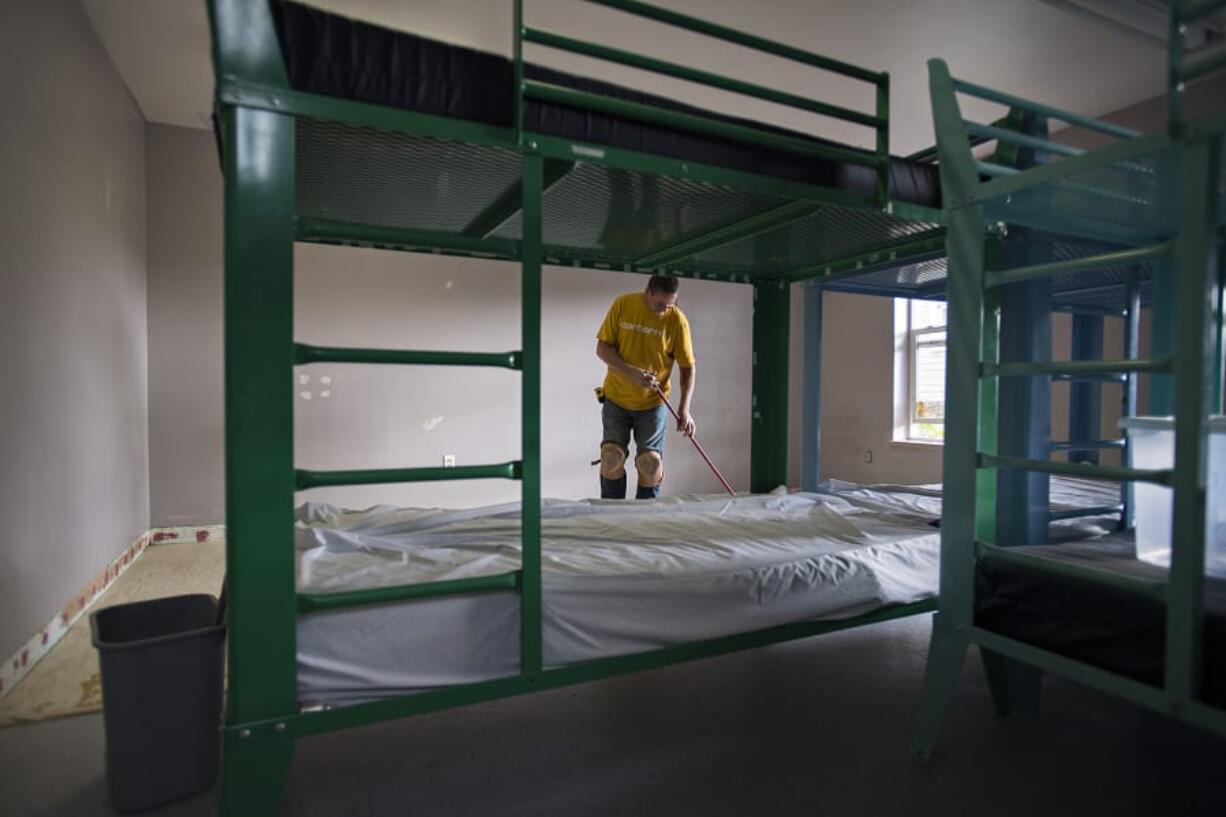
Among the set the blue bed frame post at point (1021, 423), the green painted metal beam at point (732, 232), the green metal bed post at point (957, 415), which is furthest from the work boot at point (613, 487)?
the green metal bed post at point (957, 415)

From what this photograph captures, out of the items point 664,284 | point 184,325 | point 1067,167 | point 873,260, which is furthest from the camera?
point 184,325

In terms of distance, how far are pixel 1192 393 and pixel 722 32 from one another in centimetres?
137

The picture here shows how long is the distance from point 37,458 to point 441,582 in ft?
7.24

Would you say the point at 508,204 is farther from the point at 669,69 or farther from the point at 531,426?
the point at 531,426

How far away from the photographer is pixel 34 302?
8.52ft

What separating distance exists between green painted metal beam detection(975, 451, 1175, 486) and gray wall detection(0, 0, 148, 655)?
3130 millimetres

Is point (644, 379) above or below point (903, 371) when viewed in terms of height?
below

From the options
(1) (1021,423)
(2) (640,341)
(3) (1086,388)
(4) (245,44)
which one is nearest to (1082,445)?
(1) (1021,423)

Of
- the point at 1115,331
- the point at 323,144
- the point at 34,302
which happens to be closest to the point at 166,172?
the point at 34,302

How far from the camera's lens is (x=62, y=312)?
2906mm

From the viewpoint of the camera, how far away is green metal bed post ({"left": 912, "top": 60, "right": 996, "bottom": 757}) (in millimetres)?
1783

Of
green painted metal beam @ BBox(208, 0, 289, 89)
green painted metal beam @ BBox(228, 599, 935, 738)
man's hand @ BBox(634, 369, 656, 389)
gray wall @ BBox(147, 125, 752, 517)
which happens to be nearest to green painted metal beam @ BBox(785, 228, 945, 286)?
man's hand @ BBox(634, 369, 656, 389)

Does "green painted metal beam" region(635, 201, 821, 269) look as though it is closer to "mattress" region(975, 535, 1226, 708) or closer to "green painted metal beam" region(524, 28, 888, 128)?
"green painted metal beam" region(524, 28, 888, 128)

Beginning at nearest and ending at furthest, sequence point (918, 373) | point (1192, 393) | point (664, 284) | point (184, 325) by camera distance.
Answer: point (1192, 393) → point (664, 284) → point (184, 325) → point (918, 373)
